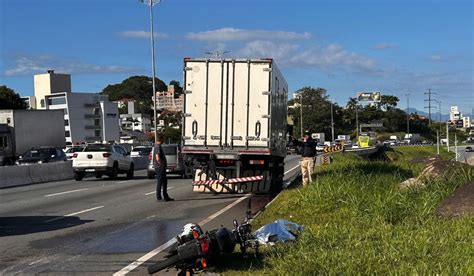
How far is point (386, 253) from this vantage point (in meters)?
7.08

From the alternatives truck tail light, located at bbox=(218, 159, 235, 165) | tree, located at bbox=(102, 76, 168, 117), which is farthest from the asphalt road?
tree, located at bbox=(102, 76, 168, 117)

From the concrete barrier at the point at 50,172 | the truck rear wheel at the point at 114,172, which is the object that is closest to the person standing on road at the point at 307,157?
the truck rear wheel at the point at 114,172

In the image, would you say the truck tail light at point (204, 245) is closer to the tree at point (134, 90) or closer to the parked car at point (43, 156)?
the parked car at point (43, 156)

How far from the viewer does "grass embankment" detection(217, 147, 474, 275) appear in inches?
256

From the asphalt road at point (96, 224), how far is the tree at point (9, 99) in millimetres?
69578

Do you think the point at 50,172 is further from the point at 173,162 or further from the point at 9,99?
the point at 9,99

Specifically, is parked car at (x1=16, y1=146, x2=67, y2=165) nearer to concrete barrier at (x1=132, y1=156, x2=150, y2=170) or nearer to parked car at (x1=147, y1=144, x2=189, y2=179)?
concrete barrier at (x1=132, y1=156, x2=150, y2=170)

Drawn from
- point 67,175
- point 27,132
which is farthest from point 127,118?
point 67,175

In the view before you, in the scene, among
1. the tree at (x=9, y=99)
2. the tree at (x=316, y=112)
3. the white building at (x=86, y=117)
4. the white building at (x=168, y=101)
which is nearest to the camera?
the white building at (x=86, y=117)

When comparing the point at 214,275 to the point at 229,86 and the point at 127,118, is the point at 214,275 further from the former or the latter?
the point at 127,118

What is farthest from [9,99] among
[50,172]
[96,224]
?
[96,224]

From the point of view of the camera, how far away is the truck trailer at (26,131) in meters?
43.0

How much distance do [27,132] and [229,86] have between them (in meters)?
32.3

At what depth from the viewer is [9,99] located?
283 feet
